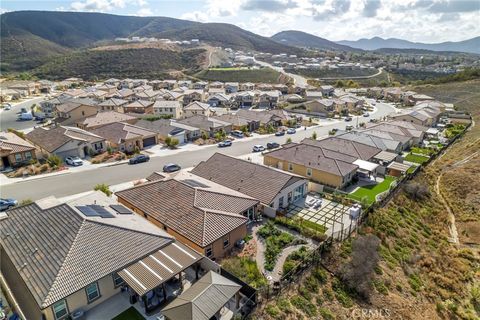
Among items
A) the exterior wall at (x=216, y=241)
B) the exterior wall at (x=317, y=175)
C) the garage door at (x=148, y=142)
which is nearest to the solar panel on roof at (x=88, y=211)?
the exterior wall at (x=216, y=241)

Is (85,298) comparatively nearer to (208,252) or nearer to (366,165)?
(208,252)

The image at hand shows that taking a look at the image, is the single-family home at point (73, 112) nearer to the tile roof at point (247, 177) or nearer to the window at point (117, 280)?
the tile roof at point (247, 177)

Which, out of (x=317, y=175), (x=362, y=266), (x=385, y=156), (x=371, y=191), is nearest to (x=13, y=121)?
(x=317, y=175)

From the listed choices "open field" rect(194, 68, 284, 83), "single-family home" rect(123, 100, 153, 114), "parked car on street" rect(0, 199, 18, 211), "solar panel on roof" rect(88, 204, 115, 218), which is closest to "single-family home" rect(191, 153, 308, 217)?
"solar panel on roof" rect(88, 204, 115, 218)

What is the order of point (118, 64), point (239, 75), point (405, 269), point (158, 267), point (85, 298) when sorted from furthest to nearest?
1. point (118, 64)
2. point (239, 75)
3. point (405, 269)
4. point (158, 267)
5. point (85, 298)

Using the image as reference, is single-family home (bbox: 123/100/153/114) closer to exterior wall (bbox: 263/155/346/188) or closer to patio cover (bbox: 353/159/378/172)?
exterior wall (bbox: 263/155/346/188)

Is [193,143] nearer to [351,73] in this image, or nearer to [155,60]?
[155,60]
